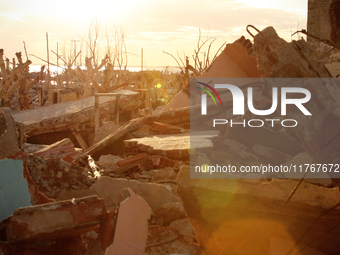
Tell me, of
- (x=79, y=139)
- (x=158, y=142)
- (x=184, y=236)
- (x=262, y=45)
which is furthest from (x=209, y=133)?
(x=79, y=139)

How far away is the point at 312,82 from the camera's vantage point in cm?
196

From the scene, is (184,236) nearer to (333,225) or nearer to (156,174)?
(333,225)

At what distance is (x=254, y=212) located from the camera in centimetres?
256

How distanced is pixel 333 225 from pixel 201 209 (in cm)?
101

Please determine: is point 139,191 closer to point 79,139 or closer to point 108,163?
point 108,163

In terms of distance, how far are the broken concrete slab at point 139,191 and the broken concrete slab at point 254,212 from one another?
1.06 metres

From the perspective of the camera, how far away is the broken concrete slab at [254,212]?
240 cm

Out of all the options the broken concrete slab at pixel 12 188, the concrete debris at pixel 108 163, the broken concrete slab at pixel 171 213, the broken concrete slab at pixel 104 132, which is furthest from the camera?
the broken concrete slab at pixel 104 132

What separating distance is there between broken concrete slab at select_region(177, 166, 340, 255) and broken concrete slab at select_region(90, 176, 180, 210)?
1056mm

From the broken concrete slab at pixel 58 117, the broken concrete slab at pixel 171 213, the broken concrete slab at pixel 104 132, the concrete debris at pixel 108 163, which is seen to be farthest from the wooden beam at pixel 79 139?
the broken concrete slab at pixel 171 213

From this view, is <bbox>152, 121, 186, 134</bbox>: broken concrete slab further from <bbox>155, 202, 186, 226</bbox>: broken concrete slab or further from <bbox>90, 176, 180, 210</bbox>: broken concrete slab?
<bbox>155, 202, 186, 226</bbox>: broken concrete slab

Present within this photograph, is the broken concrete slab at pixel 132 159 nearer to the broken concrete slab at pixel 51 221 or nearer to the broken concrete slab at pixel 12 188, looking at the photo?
the broken concrete slab at pixel 12 188

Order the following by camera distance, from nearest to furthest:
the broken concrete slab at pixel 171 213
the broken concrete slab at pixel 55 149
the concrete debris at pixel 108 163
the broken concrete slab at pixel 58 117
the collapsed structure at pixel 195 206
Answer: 1. the collapsed structure at pixel 195 206
2. the broken concrete slab at pixel 171 213
3. the concrete debris at pixel 108 163
4. the broken concrete slab at pixel 55 149
5. the broken concrete slab at pixel 58 117

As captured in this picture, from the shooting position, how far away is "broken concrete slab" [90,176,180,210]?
3812mm
